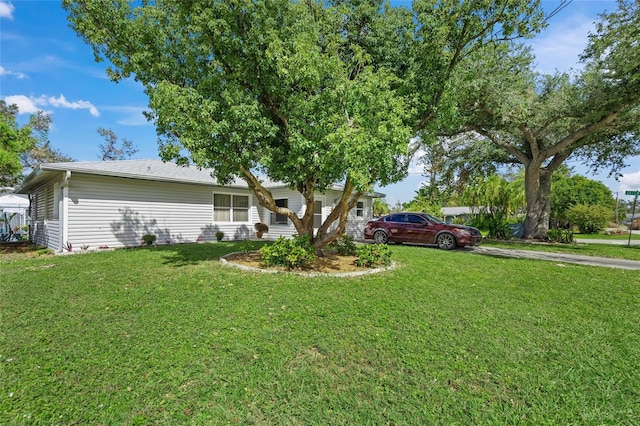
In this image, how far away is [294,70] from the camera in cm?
557

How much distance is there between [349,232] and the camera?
1695cm

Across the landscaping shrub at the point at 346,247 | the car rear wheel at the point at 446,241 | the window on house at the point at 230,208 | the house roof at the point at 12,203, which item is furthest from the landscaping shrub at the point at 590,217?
the house roof at the point at 12,203

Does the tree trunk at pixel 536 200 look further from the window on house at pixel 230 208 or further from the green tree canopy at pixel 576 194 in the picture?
the window on house at pixel 230 208

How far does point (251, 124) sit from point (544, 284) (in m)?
6.65

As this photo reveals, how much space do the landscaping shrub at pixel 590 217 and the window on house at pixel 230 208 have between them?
23890mm

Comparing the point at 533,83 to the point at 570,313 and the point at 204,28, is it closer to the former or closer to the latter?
the point at 570,313

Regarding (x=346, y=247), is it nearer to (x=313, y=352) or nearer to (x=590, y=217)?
(x=313, y=352)

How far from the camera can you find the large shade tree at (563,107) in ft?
33.7

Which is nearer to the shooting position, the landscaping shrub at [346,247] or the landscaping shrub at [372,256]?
the landscaping shrub at [372,256]

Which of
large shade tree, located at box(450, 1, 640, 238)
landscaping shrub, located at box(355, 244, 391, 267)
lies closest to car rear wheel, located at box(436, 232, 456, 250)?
large shade tree, located at box(450, 1, 640, 238)

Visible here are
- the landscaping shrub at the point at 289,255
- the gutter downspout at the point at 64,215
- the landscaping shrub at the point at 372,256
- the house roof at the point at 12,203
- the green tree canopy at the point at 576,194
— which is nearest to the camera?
the landscaping shrub at the point at 289,255

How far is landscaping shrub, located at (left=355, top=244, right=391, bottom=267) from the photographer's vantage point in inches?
280

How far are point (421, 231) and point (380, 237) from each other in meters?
1.83

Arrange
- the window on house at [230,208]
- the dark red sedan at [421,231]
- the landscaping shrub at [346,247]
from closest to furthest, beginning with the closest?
the landscaping shrub at [346,247]
the dark red sedan at [421,231]
the window on house at [230,208]
